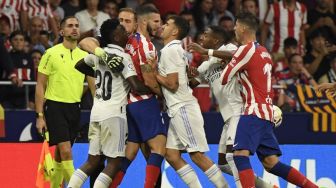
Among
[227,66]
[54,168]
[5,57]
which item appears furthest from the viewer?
[5,57]

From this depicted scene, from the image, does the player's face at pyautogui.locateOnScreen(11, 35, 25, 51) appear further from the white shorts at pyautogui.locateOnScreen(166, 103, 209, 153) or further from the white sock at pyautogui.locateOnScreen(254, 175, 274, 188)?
the white sock at pyautogui.locateOnScreen(254, 175, 274, 188)

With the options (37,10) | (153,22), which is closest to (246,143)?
(153,22)

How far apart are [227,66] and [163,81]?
767mm

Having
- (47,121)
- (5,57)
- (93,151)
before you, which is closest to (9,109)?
(5,57)

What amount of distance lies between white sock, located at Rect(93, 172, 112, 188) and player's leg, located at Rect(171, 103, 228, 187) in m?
0.92

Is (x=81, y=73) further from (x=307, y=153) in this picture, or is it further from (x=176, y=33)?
(x=307, y=153)

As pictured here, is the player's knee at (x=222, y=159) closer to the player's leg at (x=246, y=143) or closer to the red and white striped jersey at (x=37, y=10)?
the player's leg at (x=246, y=143)

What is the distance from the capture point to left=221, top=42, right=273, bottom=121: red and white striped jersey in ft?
44.7

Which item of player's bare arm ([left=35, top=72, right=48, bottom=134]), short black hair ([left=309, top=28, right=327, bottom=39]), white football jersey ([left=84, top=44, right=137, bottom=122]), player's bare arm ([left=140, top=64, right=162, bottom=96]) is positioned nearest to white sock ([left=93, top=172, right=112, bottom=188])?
white football jersey ([left=84, top=44, right=137, bottom=122])

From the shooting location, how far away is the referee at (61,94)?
1507 cm

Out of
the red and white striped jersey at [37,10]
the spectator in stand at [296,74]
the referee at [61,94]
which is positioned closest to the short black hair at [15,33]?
the red and white striped jersey at [37,10]

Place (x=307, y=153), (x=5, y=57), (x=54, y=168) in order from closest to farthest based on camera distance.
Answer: (x=54, y=168) → (x=307, y=153) → (x=5, y=57)

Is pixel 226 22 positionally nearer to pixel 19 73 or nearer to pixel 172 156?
pixel 19 73

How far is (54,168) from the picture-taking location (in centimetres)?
1516
